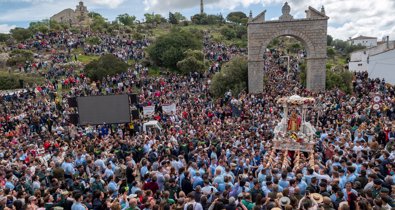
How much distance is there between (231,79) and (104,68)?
14945 millimetres

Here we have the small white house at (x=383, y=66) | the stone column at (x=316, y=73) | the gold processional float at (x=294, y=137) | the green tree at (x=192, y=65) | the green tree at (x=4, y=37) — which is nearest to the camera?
the gold processional float at (x=294, y=137)

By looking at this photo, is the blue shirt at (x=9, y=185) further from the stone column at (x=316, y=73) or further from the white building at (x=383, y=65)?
the white building at (x=383, y=65)

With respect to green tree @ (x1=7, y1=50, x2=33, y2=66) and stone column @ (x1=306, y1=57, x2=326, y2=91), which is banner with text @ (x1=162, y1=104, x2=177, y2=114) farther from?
green tree @ (x1=7, y1=50, x2=33, y2=66)

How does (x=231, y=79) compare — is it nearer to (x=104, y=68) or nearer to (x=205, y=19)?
(x=104, y=68)

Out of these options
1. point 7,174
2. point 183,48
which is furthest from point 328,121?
point 183,48

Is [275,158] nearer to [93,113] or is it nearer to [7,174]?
[7,174]

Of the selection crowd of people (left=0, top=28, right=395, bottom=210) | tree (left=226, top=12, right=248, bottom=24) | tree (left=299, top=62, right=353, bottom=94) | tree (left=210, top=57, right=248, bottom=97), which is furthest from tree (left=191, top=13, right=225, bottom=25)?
crowd of people (left=0, top=28, right=395, bottom=210)

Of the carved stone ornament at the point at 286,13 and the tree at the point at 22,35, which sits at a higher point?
the tree at the point at 22,35

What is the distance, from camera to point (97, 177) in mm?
9789

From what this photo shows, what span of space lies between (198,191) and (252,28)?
79.9 ft

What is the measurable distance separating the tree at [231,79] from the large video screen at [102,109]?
12643mm

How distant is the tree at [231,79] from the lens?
3158cm

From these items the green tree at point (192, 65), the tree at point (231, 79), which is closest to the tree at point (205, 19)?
the green tree at point (192, 65)

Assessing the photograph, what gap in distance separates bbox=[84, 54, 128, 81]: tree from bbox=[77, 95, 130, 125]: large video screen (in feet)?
60.8
